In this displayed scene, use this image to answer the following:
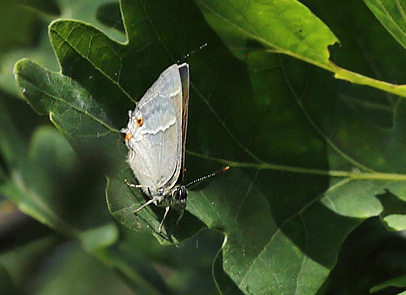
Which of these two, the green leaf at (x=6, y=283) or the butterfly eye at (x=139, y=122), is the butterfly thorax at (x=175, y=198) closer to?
the butterfly eye at (x=139, y=122)

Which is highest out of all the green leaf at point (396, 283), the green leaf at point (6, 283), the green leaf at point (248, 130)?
the green leaf at point (248, 130)

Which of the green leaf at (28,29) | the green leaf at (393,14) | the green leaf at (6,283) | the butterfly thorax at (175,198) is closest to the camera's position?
the green leaf at (393,14)

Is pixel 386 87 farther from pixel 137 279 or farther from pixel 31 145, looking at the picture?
pixel 31 145

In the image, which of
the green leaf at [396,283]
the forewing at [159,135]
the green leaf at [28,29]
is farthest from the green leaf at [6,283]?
the green leaf at [396,283]

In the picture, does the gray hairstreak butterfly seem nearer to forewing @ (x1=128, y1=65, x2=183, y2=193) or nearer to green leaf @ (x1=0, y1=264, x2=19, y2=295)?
forewing @ (x1=128, y1=65, x2=183, y2=193)

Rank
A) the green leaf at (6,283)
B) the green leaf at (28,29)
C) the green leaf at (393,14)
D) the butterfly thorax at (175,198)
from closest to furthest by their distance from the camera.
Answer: the green leaf at (393,14), the butterfly thorax at (175,198), the green leaf at (28,29), the green leaf at (6,283)

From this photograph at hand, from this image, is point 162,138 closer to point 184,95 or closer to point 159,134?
point 159,134

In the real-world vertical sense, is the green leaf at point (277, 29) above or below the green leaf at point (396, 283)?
above
